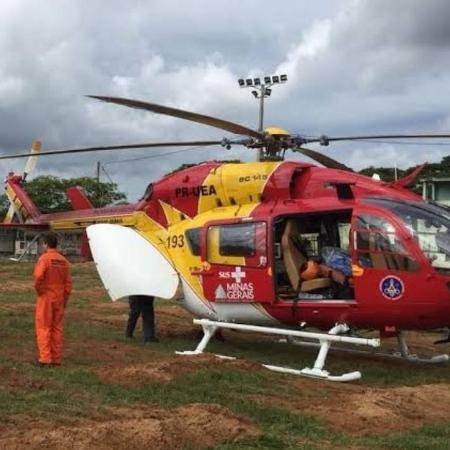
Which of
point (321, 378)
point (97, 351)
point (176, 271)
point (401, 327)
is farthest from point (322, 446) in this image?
point (176, 271)

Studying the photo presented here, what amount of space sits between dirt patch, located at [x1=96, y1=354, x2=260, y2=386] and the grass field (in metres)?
0.02

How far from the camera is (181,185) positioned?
12.5 meters

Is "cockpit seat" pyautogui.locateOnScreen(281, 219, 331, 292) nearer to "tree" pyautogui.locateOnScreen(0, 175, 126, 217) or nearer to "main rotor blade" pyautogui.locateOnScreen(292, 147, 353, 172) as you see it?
"main rotor blade" pyautogui.locateOnScreen(292, 147, 353, 172)

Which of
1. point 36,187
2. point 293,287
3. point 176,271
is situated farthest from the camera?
point 36,187

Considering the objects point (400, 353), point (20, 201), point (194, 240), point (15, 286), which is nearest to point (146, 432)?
point (194, 240)

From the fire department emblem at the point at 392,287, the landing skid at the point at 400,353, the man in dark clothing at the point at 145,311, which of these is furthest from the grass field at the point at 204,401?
the fire department emblem at the point at 392,287

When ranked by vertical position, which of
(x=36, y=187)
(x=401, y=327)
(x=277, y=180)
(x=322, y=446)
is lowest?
(x=322, y=446)

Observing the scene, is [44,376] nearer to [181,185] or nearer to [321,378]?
[321,378]

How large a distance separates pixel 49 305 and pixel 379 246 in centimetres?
459

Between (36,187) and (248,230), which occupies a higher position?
(36,187)

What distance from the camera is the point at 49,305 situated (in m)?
9.48

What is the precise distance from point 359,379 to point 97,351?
13.3 feet

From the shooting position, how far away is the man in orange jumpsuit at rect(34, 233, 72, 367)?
9.39m

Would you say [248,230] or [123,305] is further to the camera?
[123,305]
